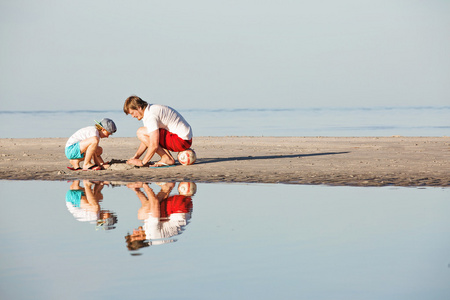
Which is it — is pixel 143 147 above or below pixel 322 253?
above

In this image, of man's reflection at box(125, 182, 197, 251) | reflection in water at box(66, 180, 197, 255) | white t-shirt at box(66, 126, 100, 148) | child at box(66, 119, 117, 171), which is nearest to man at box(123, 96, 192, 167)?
child at box(66, 119, 117, 171)

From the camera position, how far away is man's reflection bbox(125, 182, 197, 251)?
5.84 meters

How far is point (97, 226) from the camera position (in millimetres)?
6492

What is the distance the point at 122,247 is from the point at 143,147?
624 centimetres

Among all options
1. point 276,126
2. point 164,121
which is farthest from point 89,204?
point 276,126

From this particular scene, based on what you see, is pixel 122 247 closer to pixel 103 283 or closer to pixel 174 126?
pixel 103 283

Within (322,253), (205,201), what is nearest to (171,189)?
(205,201)

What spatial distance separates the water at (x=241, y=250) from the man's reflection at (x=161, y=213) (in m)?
0.05

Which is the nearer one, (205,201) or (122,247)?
(122,247)

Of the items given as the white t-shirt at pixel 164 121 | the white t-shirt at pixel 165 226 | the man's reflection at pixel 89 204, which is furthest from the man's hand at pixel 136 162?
the white t-shirt at pixel 165 226

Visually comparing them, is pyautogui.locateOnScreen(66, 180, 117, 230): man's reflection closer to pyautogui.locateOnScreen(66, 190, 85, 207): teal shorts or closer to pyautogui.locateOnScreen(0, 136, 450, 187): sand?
pyautogui.locateOnScreen(66, 190, 85, 207): teal shorts

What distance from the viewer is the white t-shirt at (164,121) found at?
36.9ft

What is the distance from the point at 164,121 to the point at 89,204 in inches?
155

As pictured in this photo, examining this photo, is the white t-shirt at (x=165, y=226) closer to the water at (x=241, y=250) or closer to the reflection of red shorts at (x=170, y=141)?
the water at (x=241, y=250)
